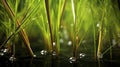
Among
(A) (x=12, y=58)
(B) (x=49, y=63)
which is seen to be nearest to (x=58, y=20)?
(B) (x=49, y=63)

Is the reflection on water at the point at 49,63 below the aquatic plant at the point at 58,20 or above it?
below

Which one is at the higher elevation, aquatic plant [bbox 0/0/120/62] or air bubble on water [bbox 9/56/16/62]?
aquatic plant [bbox 0/0/120/62]

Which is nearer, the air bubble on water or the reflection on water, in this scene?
the reflection on water

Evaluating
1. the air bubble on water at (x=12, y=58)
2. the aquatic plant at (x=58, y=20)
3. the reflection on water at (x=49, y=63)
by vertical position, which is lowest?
the reflection on water at (x=49, y=63)

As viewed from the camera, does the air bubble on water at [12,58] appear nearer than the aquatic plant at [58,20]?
No

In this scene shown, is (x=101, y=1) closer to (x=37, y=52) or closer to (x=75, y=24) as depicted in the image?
(x=75, y=24)

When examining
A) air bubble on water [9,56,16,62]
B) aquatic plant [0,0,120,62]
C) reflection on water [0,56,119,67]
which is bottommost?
reflection on water [0,56,119,67]

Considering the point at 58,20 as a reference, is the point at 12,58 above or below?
below

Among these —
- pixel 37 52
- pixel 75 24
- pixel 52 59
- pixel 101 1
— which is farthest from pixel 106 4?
pixel 37 52

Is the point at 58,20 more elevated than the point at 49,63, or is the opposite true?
the point at 58,20

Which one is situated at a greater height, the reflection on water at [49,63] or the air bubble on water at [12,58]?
the air bubble on water at [12,58]

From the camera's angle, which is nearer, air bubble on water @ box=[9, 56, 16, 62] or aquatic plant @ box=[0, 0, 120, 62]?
aquatic plant @ box=[0, 0, 120, 62]

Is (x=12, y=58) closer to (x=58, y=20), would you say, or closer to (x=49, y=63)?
(x=49, y=63)

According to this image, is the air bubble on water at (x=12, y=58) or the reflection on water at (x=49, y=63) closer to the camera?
the reflection on water at (x=49, y=63)
